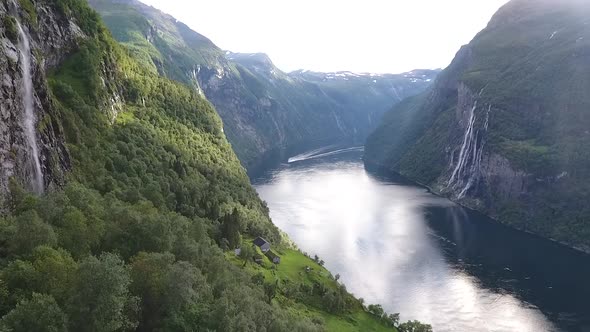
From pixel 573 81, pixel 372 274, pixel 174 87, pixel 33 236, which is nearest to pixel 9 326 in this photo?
pixel 33 236

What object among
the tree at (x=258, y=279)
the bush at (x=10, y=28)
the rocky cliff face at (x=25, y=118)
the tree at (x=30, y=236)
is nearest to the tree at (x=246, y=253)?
the tree at (x=258, y=279)

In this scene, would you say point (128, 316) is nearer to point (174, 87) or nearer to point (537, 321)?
point (537, 321)

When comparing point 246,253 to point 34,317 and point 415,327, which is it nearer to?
point 415,327

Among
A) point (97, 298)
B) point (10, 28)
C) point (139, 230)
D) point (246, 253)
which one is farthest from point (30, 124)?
point (246, 253)

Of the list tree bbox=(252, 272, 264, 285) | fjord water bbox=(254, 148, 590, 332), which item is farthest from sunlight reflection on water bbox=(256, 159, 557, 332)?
tree bbox=(252, 272, 264, 285)

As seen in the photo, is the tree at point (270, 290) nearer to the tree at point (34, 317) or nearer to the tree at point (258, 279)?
the tree at point (258, 279)
